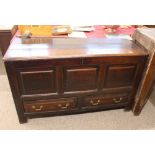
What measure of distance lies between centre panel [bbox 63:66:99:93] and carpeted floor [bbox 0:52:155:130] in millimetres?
390

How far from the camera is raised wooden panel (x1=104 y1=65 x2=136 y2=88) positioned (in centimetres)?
148

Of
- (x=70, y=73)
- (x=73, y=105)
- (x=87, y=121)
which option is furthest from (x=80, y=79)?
(x=87, y=121)

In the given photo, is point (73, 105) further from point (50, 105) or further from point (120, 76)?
point (120, 76)

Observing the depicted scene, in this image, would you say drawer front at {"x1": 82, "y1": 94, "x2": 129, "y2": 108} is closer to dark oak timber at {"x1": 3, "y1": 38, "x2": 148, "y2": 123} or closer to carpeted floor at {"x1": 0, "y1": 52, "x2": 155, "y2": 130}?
dark oak timber at {"x1": 3, "y1": 38, "x2": 148, "y2": 123}

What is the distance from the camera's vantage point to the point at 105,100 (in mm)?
1702

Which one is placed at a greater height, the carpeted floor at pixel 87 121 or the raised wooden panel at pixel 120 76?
the raised wooden panel at pixel 120 76

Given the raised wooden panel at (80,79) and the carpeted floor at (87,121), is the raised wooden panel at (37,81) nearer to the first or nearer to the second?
the raised wooden panel at (80,79)

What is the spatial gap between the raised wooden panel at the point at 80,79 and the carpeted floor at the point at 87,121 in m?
0.40

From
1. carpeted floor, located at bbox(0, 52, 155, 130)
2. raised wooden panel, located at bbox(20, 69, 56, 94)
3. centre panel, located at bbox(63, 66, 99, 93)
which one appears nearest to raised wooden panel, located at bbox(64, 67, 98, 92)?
centre panel, located at bbox(63, 66, 99, 93)

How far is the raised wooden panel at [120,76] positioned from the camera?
4.84ft

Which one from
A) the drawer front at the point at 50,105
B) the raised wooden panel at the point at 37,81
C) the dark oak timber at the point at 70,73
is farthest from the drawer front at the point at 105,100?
the raised wooden panel at the point at 37,81

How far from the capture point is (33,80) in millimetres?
1396
